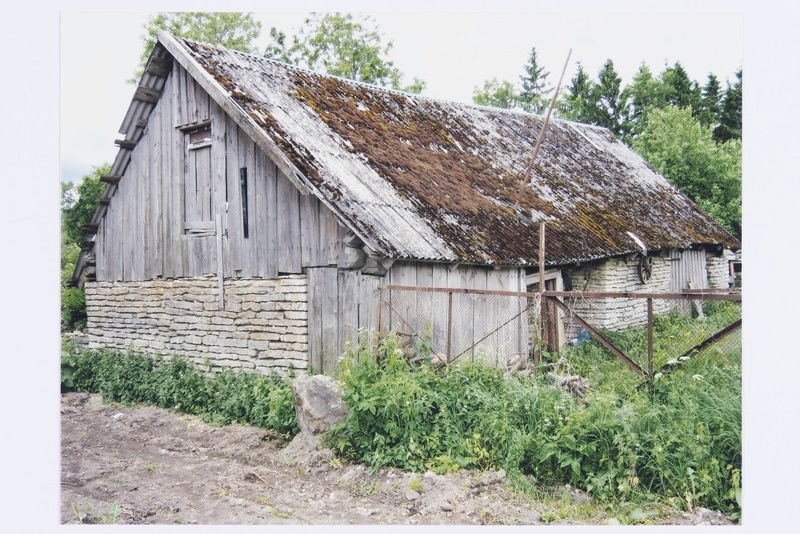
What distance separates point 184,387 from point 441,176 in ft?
16.9

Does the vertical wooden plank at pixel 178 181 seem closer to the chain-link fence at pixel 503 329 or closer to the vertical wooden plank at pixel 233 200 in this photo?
the vertical wooden plank at pixel 233 200

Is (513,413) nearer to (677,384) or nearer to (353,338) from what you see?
(677,384)

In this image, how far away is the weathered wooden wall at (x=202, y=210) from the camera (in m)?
9.66

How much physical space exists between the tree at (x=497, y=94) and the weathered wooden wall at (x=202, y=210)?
2224 cm

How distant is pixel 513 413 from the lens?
7.18 metres

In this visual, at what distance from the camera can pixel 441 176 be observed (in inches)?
474

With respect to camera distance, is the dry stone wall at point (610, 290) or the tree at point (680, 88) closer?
A: the dry stone wall at point (610, 290)

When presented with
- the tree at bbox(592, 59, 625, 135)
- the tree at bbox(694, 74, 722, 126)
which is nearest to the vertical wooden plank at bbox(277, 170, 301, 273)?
the tree at bbox(694, 74, 722, 126)

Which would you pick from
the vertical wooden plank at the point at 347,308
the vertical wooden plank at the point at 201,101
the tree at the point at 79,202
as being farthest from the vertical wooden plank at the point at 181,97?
the tree at the point at 79,202

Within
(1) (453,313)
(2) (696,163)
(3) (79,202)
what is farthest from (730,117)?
(3) (79,202)

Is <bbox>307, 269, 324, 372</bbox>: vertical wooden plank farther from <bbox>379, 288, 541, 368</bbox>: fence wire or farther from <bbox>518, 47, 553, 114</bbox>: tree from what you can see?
<bbox>518, 47, 553, 114</bbox>: tree

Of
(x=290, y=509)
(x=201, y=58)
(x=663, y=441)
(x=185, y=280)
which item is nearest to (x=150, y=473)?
(x=290, y=509)

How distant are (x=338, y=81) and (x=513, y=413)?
27.8 ft

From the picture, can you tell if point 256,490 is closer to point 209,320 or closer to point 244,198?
point 209,320
